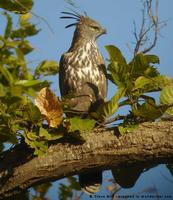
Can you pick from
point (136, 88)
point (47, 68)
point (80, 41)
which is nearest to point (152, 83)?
point (136, 88)

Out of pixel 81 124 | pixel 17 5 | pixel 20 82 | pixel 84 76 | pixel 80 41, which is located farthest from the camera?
pixel 80 41

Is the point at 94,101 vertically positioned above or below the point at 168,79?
Answer: below

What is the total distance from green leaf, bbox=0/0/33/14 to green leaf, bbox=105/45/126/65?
72cm

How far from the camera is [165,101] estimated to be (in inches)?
69.6

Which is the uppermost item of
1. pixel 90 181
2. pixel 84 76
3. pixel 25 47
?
pixel 25 47

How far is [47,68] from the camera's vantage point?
61.4 inches

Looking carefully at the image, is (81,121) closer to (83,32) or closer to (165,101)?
(165,101)

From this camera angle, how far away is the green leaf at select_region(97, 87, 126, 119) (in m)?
1.81

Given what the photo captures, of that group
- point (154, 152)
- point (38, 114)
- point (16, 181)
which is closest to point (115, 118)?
point (154, 152)

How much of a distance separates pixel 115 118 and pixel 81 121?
0.73 ft

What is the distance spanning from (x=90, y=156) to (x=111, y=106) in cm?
26

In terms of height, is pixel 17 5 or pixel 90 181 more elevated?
pixel 17 5

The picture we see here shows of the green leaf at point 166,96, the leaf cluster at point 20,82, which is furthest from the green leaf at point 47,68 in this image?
the green leaf at point 166,96

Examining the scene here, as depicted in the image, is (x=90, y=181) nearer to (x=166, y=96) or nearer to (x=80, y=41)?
(x=166, y=96)
